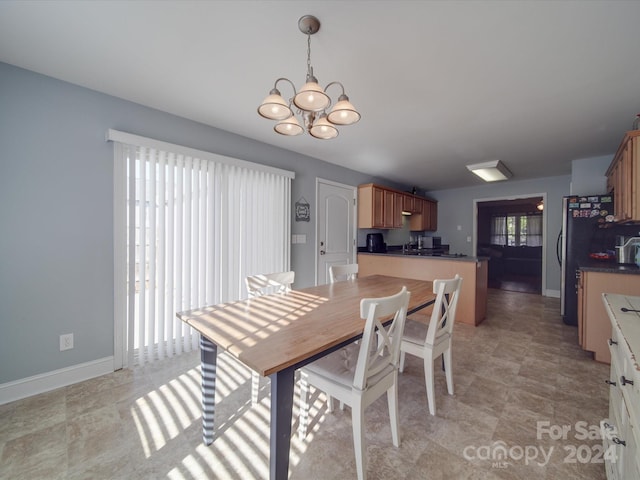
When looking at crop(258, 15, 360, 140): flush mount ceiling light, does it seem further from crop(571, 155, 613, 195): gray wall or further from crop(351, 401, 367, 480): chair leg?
crop(571, 155, 613, 195): gray wall

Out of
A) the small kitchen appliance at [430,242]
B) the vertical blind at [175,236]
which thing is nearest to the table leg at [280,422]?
the vertical blind at [175,236]

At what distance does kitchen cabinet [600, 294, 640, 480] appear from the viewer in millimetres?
744

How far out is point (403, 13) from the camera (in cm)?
136

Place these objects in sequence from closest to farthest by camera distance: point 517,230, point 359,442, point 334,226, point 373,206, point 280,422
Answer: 1. point 280,422
2. point 359,442
3. point 334,226
4. point 373,206
5. point 517,230

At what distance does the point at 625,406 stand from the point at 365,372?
0.90m

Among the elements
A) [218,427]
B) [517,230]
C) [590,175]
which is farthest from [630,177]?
[517,230]

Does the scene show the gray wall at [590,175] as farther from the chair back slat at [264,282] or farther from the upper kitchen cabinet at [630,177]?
the chair back slat at [264,282]

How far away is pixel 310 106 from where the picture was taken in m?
1.41

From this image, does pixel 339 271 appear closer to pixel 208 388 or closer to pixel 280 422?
pixel 208 388

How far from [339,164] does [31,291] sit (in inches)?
148

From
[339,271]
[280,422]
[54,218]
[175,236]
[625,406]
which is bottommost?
[280,422]

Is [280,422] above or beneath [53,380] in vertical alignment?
above

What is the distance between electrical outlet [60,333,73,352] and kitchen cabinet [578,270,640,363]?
455 centimetres

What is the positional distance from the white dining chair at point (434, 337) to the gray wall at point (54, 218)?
2.51m
